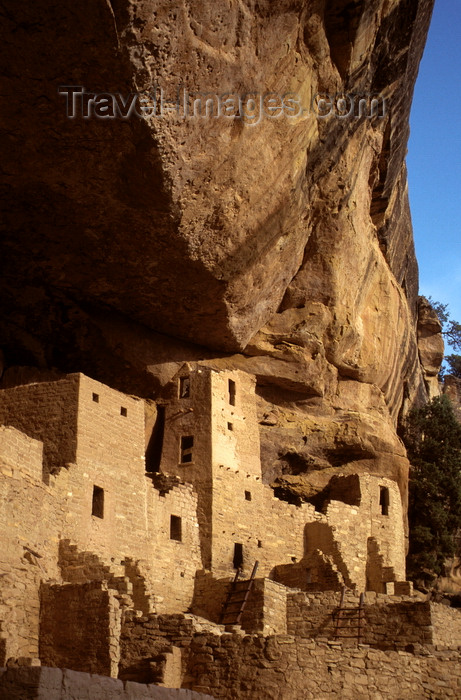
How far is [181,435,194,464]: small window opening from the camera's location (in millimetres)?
27308

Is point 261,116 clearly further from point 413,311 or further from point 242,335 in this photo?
point 413,311

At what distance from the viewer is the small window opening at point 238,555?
2611 cm

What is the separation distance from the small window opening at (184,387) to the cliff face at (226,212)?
57 cm

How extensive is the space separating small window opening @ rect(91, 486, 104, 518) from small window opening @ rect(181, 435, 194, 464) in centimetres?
461

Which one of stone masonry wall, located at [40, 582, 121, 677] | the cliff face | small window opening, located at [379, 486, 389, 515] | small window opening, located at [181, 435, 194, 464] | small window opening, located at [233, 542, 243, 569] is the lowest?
stone masonry wall, located at [40, 582, 121, 677]

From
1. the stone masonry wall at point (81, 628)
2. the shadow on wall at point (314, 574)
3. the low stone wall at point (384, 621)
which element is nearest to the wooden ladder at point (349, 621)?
the low stone wall at point (384, 621)

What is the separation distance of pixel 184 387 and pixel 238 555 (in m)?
5.05

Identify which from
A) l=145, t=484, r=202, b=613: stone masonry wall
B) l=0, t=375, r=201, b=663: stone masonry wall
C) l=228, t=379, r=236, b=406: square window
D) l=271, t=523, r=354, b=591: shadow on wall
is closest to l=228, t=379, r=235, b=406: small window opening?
l=228, t=379, r=236, b=406: square window

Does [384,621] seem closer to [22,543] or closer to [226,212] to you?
[22,543]

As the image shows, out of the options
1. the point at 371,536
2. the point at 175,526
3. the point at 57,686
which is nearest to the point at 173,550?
the point at 175,526

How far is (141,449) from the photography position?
2500cm

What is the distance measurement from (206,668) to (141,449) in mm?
7115

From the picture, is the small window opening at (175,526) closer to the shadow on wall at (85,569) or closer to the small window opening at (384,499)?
the shadow on wall at (85,569)

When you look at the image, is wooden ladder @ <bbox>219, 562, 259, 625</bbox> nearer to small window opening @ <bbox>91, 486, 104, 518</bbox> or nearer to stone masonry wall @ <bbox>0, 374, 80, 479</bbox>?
small window opening @ <bbox>91, 486, 104, 518</bbox>
